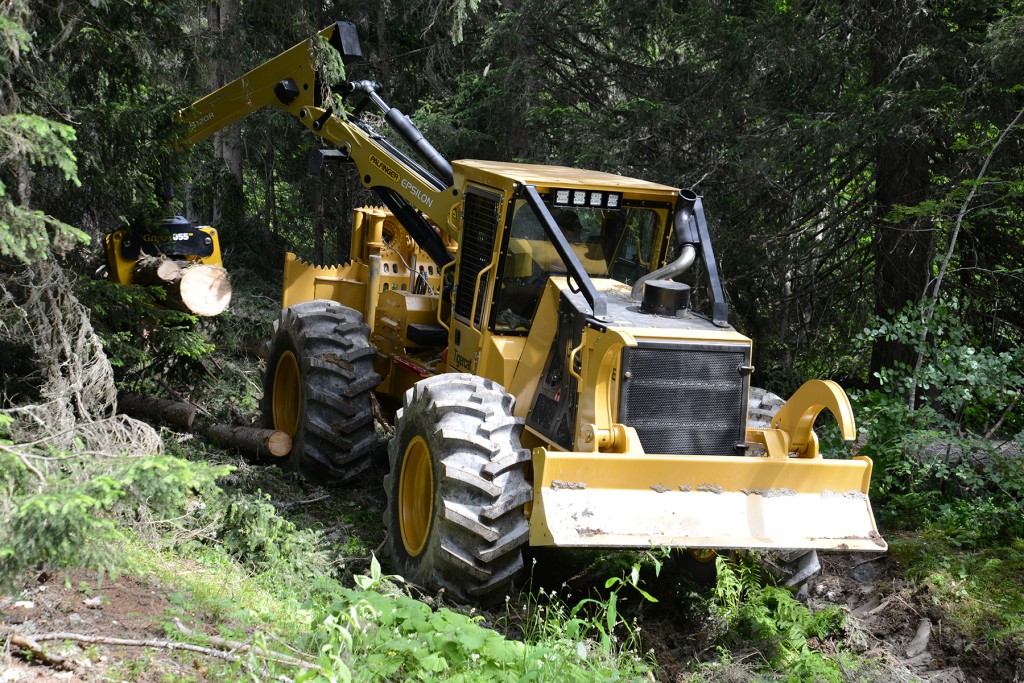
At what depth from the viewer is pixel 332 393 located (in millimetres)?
8008

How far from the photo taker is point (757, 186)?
35.7 feet

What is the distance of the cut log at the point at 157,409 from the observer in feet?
28.0

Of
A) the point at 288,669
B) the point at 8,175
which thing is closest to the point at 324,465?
the point at 8,175

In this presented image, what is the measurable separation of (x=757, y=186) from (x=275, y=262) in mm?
8642

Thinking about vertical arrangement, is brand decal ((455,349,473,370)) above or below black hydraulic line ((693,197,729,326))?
below

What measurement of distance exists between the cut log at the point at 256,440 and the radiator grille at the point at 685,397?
3656mm

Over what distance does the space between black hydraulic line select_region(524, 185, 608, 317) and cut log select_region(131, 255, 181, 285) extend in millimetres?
3760

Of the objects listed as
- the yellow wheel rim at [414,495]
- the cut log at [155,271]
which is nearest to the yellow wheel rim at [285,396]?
the cut log at [155,271]

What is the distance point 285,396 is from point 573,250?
11.9ft

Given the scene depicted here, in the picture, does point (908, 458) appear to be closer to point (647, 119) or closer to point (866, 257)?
point (866, 257)

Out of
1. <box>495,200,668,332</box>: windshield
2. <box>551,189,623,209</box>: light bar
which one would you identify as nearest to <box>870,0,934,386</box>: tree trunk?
<box>495,200,668,332</box>: windshield

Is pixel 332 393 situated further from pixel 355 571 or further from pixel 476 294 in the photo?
pixel 355 571

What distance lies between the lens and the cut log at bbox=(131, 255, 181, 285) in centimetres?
854

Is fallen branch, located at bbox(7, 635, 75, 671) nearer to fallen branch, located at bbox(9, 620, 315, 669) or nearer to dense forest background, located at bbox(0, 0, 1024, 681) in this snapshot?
fallen branch, located at bbox(9, 620, 315, 669)
